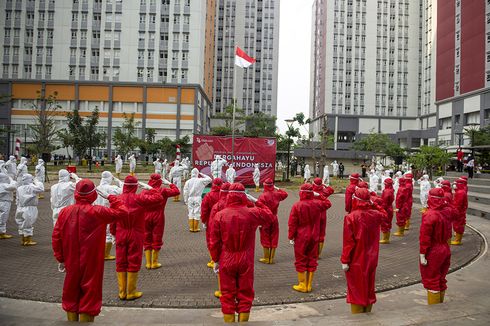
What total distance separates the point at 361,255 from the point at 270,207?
3773 mm

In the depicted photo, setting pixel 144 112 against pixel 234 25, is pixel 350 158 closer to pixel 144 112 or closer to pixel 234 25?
pixel 144 112

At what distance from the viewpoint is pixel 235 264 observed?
4.59 metres

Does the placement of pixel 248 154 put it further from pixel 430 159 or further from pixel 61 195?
pixel 61 195

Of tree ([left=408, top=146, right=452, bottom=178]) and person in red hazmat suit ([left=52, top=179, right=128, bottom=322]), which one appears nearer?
person in red hazmat suit ([left=52, top=179, right=128, bottom=322])

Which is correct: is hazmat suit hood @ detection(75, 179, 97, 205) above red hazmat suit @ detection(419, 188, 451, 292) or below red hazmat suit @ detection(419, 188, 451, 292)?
above

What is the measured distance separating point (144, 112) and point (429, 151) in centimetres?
4134

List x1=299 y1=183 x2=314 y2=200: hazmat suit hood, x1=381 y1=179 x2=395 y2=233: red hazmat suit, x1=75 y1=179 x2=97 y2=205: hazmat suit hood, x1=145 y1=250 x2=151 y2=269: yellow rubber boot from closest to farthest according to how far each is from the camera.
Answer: x1=75 y1=179 x2=97 y2=205: hazmat suit hood < x1=299 y1=183 x2=314 y2=200: hazmat suit hood < x1=145 y1=250 x2=151 y2=269: yellow rubber boot < x1=381 y1=179 x2=395 y2=233: red hazmat suit

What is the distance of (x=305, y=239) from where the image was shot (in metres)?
6.54

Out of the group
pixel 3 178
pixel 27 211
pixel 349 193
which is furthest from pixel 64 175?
pixel 349 193

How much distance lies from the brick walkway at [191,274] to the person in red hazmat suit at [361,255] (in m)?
1.34

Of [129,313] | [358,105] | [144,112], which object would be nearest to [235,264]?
[129,313]

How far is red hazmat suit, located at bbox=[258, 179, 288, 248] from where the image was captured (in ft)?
27.0

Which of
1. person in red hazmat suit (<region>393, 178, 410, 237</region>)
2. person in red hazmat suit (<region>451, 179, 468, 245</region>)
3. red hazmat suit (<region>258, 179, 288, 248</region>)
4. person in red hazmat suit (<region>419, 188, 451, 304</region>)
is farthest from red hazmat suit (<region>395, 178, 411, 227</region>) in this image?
person in red hazmat suit (<region>419, 188, 451, 304</region>)

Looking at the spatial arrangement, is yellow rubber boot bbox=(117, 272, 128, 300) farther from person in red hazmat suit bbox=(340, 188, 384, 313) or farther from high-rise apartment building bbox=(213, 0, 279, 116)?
high-rise apartment building bbox=(213, 0, 279, 116)
